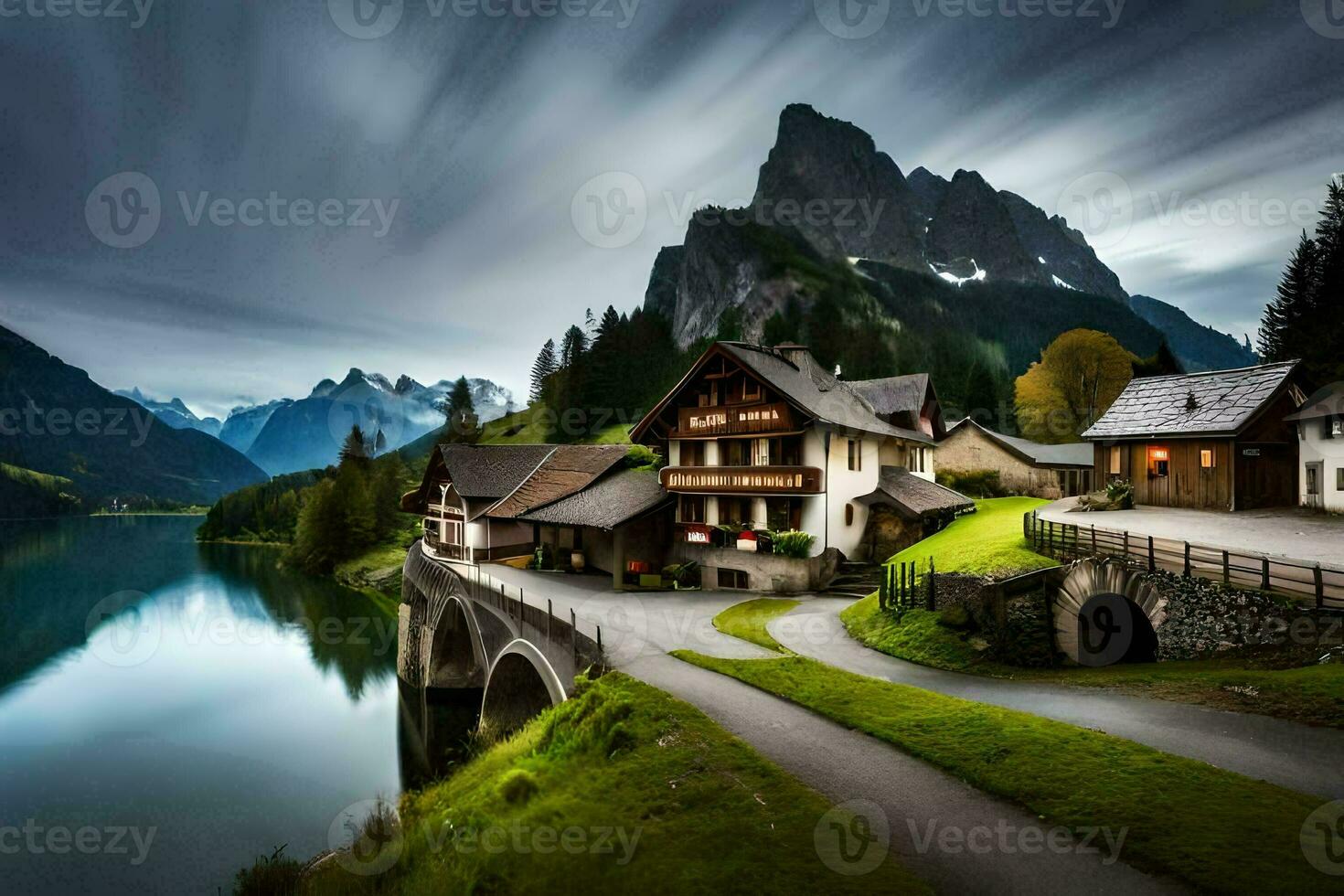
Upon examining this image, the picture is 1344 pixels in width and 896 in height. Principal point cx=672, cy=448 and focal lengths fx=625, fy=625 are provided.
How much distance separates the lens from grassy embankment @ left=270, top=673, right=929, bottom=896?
7828 mm

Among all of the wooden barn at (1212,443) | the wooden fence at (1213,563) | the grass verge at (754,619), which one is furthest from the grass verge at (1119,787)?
the wooden barn at (1212,443)

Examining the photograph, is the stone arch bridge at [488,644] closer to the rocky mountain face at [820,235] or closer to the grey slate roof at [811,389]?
the grey slate roof at [811,389]

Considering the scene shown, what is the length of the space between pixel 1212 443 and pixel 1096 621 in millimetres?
14371

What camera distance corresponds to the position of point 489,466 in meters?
42.2

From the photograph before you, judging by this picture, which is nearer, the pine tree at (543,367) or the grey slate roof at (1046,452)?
the grey slate roof at (1046,452)

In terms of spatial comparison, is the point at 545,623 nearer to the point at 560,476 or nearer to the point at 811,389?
the point at 811,389

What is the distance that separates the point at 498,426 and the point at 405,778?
76354 mm

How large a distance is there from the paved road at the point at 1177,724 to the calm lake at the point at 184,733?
21456mm

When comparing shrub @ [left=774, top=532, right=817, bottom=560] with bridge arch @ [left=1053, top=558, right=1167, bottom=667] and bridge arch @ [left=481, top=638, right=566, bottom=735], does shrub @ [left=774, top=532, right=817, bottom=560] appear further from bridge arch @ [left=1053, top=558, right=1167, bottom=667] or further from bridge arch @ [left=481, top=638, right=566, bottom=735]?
bridge arch @ [left=1053, top=558, right=1167, bottom=667]

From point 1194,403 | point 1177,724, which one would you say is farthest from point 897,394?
point 1177,724

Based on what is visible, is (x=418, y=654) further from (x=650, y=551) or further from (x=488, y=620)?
(x=650, y=551)

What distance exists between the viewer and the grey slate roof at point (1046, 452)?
4606 cm

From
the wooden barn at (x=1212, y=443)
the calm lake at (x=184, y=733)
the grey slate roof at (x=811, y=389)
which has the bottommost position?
the calm lake at (x=184, y=733)

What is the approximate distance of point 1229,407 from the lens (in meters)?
25.7
